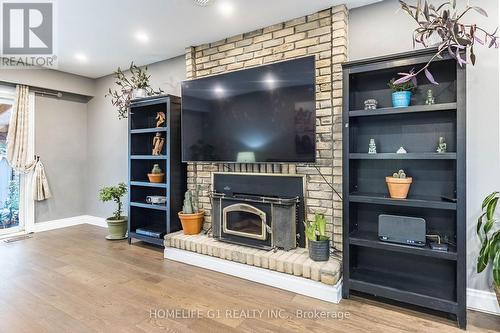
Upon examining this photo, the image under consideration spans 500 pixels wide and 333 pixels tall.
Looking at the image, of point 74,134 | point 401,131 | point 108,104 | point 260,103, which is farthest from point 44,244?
point 401,131

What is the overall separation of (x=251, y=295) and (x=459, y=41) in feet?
8.08

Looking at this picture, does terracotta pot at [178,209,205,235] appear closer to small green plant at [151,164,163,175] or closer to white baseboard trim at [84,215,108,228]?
small green plant at [151,164,163,175]

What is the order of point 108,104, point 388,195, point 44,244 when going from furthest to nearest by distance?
1. point 108,104
2. point 44,244
3. point 388,195

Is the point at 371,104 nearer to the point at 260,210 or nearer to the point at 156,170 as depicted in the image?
the point at 260,210

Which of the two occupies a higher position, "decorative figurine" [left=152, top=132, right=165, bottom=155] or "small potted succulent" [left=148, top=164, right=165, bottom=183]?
"decorative figurine" [left=152, top=132, right=165, bottom=155]

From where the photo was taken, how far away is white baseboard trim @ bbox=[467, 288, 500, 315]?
2.10 meters

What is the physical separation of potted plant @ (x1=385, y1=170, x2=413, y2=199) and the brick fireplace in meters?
0.51

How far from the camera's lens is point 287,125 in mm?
2684

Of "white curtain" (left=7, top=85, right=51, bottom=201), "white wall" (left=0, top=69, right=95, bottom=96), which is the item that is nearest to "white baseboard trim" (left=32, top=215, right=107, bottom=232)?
"white curtain" (left=7, top=85, right=51, bottom=201)

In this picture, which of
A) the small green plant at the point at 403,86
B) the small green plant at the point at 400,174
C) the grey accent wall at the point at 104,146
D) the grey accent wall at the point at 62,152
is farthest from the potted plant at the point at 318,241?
the grey accent wall at the point at 62,152

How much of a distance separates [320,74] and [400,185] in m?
1.27

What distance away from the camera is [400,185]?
7.11 ft

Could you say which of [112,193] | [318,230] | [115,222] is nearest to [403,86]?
[318,230]

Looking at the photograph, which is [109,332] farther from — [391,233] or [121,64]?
[121,64]
